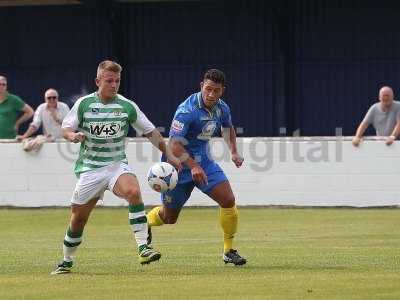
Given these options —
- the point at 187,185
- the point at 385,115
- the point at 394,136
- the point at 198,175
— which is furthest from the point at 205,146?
the point at 385,115

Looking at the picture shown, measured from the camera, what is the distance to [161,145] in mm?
12219

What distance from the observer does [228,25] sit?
102 ft

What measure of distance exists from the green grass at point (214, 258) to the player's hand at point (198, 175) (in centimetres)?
83

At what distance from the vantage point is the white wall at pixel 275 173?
21.8 m

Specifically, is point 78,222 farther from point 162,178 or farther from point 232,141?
point 232,141

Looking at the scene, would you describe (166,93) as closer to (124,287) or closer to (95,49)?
(95,49)

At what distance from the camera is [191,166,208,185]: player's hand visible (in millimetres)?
12672

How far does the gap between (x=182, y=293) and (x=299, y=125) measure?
69.6 ft

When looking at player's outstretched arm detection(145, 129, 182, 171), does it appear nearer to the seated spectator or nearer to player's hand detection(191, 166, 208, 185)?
player's hand detection(191, 166, 208, 185)

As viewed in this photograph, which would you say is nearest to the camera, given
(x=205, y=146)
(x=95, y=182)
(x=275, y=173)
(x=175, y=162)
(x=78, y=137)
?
(x=78, y=137)

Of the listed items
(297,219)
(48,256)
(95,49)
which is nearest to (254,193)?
(297,219)

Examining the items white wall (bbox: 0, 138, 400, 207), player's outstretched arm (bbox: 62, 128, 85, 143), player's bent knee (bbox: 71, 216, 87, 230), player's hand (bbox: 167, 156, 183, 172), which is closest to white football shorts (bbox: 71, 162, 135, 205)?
player's bent knee (bbox: 71, 216, 87, 230)

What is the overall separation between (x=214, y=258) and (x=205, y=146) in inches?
47.9

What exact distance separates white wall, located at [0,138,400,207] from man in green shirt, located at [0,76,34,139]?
0.80 m
